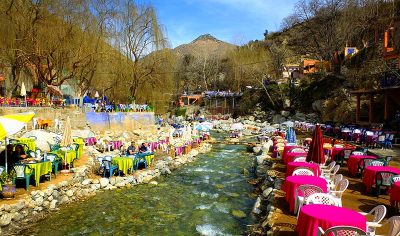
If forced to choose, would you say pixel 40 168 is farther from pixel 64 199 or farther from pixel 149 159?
pixel 149 159

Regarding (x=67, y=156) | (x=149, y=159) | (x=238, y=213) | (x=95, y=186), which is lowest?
(x=238, y=213)

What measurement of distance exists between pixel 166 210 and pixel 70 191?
3.29 meters

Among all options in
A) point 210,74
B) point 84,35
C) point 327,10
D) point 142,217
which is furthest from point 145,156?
point 210,74

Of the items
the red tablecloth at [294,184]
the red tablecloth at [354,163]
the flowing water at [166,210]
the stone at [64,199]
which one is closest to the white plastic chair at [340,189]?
the red tablecloth at [294,184]

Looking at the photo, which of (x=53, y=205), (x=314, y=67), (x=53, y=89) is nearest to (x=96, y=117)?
(x=53, y=89)

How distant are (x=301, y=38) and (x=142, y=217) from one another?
243ft

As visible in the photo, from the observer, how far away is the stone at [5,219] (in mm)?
7868

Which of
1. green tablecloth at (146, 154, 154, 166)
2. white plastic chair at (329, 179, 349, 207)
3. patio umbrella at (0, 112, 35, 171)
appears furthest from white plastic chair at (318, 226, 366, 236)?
green tablecloth at (146, 154, 154, 166)

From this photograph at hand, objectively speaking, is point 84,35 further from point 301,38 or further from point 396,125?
point 301,38

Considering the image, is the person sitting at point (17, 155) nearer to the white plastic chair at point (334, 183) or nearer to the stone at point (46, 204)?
the stone at point (46, 204)

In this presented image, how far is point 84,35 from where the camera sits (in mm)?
22719

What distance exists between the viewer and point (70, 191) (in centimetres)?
1082

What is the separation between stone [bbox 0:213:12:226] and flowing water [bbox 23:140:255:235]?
0.50 metres

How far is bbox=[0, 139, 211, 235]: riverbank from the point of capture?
8.23 metres
